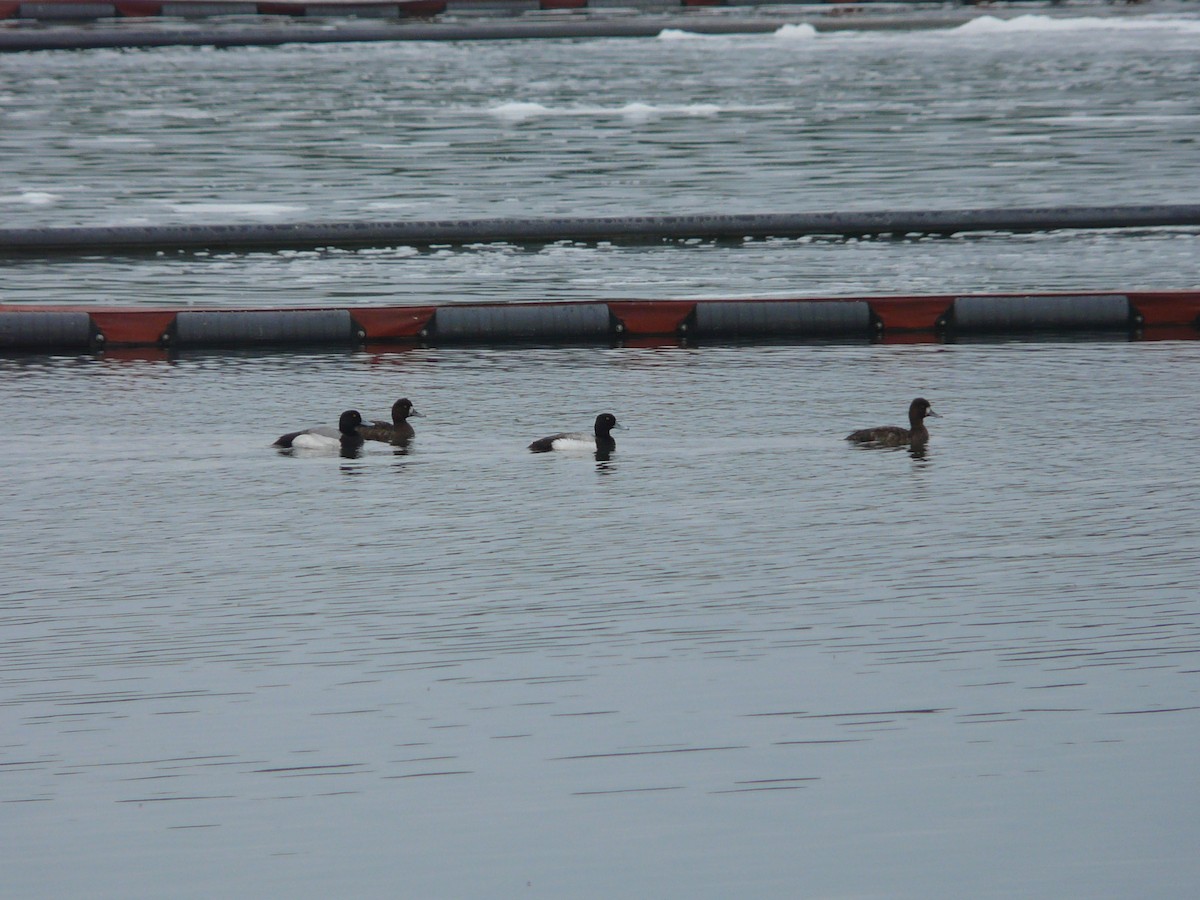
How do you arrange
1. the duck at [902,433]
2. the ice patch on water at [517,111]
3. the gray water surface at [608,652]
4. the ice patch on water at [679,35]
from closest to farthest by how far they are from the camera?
the gray water surface at [608,652], the duck at [902,433], the ice patch on water at [517,111], the ice patch on water at [679,35]

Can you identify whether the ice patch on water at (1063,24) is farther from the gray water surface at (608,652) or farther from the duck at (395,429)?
the duck at (395,429)

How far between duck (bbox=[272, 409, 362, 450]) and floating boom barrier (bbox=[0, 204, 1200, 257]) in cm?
809

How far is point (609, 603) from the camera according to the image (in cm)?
813

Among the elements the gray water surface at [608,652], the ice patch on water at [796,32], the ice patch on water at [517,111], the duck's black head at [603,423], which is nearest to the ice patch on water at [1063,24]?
the ice patch on water at [796,32]

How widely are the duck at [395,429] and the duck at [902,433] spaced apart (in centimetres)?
262

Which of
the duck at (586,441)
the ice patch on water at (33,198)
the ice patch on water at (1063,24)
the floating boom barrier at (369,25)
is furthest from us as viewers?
the ice patch on water at (1063,24)

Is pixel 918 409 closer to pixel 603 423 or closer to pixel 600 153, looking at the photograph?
pixel 603 423

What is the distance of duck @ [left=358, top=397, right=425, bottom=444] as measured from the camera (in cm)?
1141

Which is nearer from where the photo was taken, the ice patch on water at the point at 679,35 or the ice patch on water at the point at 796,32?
the ice patch on water at the point at 679,35

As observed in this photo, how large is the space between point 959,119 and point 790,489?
64.4 feet

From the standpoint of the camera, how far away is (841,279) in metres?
17.0

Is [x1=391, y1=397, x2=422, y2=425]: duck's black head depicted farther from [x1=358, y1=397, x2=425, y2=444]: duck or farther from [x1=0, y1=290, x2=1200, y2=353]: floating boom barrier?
[x1=0, y1=290, x2=1200, y2=353]: floating boom barrier

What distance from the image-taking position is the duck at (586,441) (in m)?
10.9

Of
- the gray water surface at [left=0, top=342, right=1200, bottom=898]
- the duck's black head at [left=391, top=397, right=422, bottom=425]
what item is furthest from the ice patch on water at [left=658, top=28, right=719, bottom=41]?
the duck's black head at [left=391, top=397, right=422, bottom=425]
